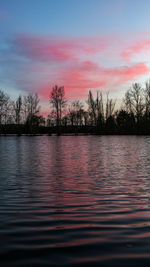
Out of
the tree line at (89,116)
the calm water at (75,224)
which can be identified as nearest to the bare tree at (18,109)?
the tree line at (89,116)

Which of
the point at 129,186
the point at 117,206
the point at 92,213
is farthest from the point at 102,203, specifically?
the point at 129,186

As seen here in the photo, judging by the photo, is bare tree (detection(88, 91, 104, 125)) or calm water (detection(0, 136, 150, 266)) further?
bare tree (detection(88, 91, 104, 125))

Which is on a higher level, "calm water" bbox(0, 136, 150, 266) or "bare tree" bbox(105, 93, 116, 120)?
"bare tree" bbox(105, 93, 116, 120)

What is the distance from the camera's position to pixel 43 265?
3402mm

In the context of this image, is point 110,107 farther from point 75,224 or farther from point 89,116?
point 75,224

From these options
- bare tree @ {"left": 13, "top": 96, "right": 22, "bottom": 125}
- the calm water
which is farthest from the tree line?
the calm water

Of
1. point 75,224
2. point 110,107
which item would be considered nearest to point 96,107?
point 110,107

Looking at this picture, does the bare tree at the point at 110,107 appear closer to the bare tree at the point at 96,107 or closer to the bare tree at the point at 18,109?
the bare tree at the point at 96,107

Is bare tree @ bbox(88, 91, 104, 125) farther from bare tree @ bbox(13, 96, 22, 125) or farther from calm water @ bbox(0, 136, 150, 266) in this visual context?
calm water @ bbox(0, 136, 150, 266)

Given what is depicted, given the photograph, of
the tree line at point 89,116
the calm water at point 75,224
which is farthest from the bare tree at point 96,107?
the calm water at point 75,224

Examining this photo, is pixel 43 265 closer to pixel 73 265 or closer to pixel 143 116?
pixel 73 265

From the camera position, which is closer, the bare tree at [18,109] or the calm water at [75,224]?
the calm water at [75,224]

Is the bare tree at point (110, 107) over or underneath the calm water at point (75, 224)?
over

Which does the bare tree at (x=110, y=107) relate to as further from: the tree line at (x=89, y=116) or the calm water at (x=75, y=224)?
the calm water at (x=75, y=224)
